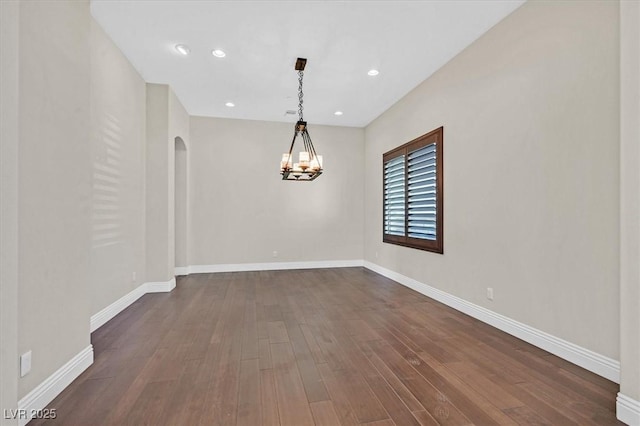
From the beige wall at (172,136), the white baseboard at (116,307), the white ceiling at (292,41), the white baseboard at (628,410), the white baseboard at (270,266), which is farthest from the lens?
the white baseboard at (270,266)

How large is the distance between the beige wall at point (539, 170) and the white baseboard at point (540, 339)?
0.20 feet

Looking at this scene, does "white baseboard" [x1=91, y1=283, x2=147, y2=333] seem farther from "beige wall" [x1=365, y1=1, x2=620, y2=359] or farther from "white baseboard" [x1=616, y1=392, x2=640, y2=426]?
"white baseboard" [x1=616, y1=392, x2=640, y2=426]

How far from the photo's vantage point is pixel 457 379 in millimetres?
2229

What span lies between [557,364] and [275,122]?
6.12m

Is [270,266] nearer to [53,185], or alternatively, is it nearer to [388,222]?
[388,222]

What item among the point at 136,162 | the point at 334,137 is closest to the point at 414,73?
the point at 334,137

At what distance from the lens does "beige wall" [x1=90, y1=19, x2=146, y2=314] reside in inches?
129

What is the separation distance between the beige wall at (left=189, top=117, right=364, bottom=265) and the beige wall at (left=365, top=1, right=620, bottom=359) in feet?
10.2

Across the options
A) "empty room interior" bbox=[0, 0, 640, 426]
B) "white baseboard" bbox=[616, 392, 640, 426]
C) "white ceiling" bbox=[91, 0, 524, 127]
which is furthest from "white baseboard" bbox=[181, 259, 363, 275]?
"white baseboard" bbox=[616, 392, 640, 426]

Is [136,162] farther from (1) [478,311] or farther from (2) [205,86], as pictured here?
(1) [478,311]

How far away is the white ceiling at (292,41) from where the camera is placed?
3.03m

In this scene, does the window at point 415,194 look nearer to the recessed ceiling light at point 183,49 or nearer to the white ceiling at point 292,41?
the white ceiling at point 292,41

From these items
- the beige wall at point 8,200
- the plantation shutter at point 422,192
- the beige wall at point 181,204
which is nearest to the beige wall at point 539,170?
the plantation shutter at point 422,192

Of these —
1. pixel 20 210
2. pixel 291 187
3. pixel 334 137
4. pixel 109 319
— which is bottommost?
pixel 109 319
